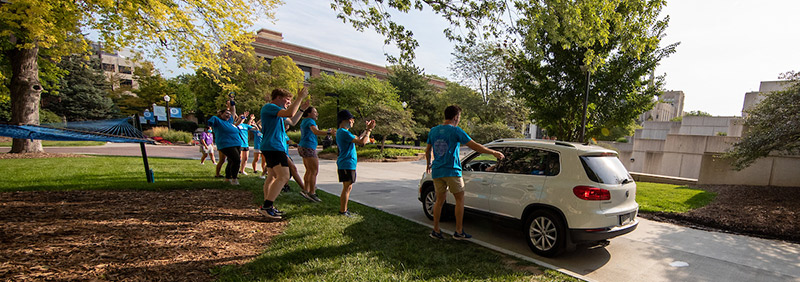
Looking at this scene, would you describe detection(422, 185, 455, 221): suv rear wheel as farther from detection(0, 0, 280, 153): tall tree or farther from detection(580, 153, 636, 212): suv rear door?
detection(0, 0, 280, 153): tall tree

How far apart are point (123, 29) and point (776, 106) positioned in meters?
15.1

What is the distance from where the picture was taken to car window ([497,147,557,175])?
4.14 m

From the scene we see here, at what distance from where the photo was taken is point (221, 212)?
4.72 metres

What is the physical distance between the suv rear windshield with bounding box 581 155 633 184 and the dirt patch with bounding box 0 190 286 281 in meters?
3.91

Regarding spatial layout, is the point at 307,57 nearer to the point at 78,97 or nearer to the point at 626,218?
the point at 78,97

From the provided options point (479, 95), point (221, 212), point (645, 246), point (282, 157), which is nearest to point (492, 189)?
point (645, 246)

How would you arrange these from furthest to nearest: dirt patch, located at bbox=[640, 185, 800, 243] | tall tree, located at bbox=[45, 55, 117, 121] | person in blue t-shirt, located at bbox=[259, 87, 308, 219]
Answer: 1. tall tree, located at bbox=[45, 55, 117, 121]
2. dirt patch, located at bbox=[640, 185, 800, 243]
3. person in blue t-shirt, located at bbox=[259, 87, 308, 219]

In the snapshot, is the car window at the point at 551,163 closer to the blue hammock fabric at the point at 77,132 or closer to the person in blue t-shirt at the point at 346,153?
→ the person in blue t-shirt at the point at 346,153

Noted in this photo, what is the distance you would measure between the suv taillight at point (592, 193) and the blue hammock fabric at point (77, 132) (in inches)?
275

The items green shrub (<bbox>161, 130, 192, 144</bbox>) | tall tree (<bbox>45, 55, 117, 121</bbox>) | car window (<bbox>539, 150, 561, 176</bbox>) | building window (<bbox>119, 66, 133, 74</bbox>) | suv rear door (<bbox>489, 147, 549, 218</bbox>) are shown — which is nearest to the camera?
car window (<bbox>539, 150, 561, 176</bbox>)

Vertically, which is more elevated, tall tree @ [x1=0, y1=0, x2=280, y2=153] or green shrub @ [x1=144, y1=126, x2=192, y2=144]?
tall tree @ [x1=0, y1=0, x2=280, y2=153]

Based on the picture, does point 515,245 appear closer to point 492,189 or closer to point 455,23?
point 492,189

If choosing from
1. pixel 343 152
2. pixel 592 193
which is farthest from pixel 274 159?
pixel 592 193

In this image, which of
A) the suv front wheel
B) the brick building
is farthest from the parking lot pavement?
the brick building
